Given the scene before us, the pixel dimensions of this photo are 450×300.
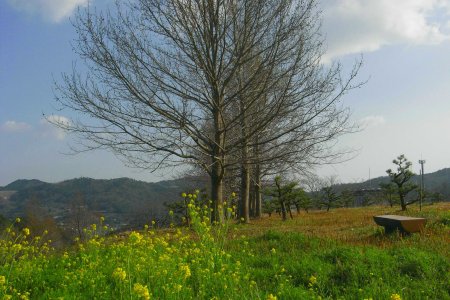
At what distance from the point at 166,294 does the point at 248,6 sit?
7487 mm

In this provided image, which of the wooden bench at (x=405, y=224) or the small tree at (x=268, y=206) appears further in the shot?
the small tree at (x=268, y=206)

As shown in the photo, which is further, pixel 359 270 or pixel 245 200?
pixel 245 200

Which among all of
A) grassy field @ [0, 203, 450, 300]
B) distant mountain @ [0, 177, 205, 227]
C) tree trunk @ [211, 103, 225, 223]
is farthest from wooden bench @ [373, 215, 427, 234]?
distant mountain @ [0, 177, 205, 227]

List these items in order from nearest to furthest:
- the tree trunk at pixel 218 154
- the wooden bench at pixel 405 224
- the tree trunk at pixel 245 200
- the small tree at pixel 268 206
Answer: the wooden bench at pixel 405 224, the tree trunk at pixel 218 154, the tree trunk at pixel 245 200, the small tree at pixel 268 206

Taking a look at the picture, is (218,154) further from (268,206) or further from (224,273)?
(268,206)

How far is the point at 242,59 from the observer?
34.9 ft

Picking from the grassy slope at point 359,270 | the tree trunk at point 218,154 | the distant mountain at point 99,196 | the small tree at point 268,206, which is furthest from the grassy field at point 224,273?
the distant mountain at point 99,196

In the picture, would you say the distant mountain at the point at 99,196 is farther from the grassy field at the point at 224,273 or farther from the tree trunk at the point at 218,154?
the grassy field at the point at 224,273

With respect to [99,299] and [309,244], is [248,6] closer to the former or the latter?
[309,244]

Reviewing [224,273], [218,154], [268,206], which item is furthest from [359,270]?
[268,206]

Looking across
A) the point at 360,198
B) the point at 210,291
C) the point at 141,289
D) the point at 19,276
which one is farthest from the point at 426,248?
the point at 360,198

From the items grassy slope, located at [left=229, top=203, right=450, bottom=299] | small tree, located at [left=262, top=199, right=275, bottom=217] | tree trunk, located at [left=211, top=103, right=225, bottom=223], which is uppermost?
tree trunk, located at [left=211, top=103, right=225, bottom=223]

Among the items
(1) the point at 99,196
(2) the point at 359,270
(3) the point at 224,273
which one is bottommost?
(2) the point at 359,270

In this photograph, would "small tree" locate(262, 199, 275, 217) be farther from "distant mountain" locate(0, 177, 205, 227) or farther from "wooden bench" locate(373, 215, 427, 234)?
"distant mountain" locate(0, 177, 205, 227)
